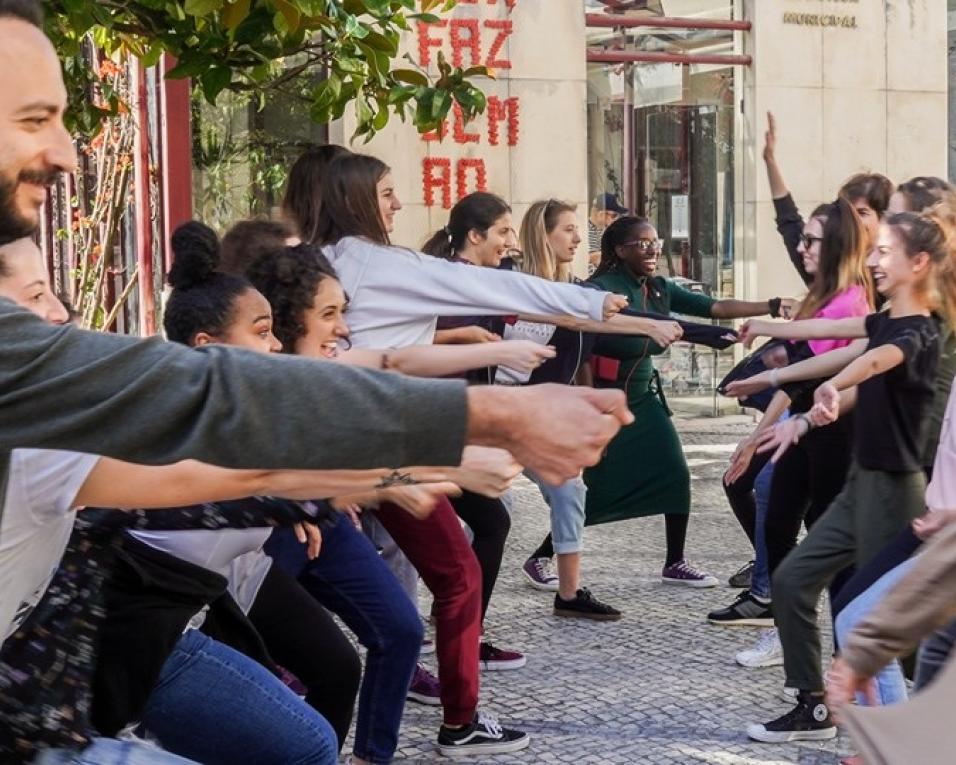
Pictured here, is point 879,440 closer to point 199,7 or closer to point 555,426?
point 199,7

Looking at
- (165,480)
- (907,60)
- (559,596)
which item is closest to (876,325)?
(559,596)

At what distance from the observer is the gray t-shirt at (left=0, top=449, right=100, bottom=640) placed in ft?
7.47

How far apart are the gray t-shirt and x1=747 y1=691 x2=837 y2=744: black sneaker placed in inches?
137

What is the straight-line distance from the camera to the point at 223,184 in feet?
44.3

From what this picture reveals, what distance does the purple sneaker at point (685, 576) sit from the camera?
7762 mm

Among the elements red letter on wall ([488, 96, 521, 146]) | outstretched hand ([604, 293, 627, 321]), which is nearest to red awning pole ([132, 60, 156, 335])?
red letter on wall ([488, 96, 521, 146])

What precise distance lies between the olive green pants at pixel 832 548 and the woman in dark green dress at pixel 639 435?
2399 millimetres

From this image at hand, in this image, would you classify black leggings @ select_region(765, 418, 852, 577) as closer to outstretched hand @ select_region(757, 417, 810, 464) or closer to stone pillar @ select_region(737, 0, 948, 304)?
outstretched hand @ select_region(757, 417, 810, 464)

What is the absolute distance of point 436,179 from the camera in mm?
13633

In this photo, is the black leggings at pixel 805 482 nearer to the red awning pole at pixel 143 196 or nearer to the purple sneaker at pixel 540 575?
the purple sneaker at pixel 540 575

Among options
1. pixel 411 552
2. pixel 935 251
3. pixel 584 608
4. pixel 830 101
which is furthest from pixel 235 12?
pixel 830 101

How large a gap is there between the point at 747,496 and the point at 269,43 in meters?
3.14

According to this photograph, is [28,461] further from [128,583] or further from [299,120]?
[299,120]

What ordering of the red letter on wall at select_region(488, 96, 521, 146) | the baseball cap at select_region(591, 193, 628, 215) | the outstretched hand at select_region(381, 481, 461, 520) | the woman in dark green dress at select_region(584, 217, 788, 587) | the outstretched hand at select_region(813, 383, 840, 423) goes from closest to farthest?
the outstretched hand at select_region(381, 481, 461, 520)
the outstretched hand at select_region(813, 383, 840, 423)
the woman in dark green dress at select_region(584, 217, 788, 587)
the red letter on wall at select_region(488, 96, 521, 146)
the baseball cap at select_region(591, 193, 628, 215)
